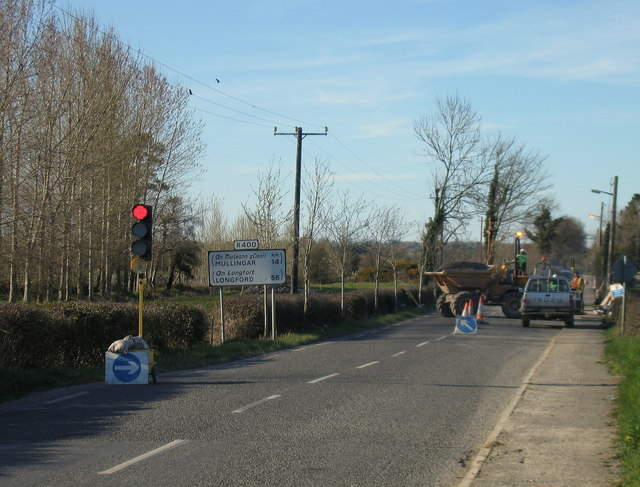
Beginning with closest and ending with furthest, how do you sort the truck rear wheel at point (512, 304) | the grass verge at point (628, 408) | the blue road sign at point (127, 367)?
the grass verge at point (628, 408)
the blue road sign at point (127, 367)
the truck rear wheel at point (512, 304)

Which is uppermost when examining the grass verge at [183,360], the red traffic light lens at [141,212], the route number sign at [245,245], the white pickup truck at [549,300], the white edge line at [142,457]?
the red traffic light lens at [141,212]

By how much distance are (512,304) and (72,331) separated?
2370 centimetres

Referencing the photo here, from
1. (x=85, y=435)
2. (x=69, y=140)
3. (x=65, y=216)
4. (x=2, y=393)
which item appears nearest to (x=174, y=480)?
(x=85, y=435)

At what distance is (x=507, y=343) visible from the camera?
22922mm

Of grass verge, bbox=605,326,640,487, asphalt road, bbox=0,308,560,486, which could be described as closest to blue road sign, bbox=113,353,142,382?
asphalt road, bbox=0,308,560,486

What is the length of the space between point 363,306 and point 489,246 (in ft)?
32.1

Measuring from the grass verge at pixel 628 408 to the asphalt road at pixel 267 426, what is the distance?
1.53 meters

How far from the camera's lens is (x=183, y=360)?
1728 cm

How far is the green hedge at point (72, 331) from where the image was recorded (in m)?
13.8

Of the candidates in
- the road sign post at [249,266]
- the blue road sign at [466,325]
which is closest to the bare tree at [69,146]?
the road sign post at [249,266]

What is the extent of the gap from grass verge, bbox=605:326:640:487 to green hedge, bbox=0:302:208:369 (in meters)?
9.87

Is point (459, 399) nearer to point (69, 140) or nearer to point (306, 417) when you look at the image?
point (306, 417)

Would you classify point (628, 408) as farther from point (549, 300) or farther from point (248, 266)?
point (549, 300)

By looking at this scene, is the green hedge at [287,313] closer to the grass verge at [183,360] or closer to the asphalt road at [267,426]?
the grass verge at [183,360]
